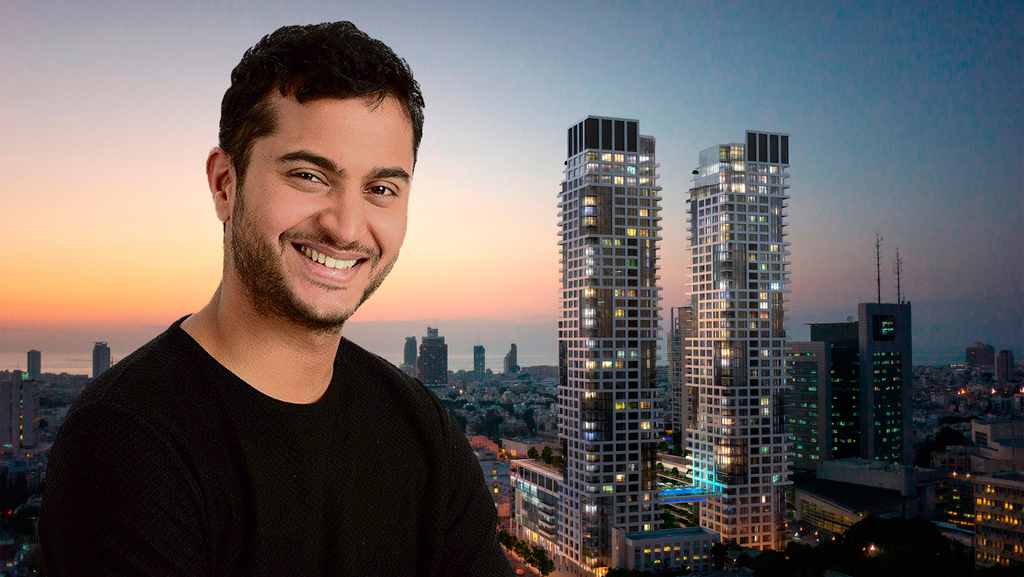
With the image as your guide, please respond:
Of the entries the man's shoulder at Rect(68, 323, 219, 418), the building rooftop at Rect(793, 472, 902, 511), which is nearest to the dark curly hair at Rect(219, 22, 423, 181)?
the man's shoulder at Rect(68, 323, 219, 418)

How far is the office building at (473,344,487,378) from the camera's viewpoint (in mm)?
30109

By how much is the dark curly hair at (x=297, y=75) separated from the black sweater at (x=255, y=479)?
319 mm

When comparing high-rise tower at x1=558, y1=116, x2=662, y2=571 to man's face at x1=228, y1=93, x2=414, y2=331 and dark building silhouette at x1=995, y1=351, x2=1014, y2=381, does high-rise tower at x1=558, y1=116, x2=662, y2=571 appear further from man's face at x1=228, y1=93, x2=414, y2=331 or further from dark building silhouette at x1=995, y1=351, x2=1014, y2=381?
dark building silhouette at x1=995, y1=351, x2=1014, y2=381

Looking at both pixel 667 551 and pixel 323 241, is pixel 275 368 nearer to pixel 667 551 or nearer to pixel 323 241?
pixel 323 241

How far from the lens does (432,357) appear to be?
2578 centimetres

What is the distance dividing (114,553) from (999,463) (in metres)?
34.6

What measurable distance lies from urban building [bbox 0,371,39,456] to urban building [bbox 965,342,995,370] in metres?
42.8

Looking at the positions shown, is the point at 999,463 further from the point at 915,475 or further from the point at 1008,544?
the point at 1008,544

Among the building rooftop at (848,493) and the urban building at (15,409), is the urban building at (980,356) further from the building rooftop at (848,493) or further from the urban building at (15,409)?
the urban building at (15,409)

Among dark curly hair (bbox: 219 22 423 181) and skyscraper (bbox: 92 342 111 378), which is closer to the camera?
dark curly hair (bbox: 219 22 423 181)

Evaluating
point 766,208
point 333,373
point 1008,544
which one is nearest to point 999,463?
point 1008,544

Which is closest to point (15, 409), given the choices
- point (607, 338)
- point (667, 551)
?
point (607, 338)

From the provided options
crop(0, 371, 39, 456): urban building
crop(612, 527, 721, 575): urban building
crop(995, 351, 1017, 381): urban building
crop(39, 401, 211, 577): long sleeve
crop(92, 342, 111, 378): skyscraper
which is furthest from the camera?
crop(995, 351, 1017, 381): urban building

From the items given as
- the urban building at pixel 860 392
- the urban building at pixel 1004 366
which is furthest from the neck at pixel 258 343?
the urban building at pixel 1004 366
